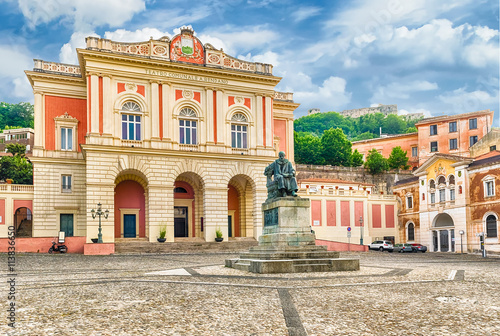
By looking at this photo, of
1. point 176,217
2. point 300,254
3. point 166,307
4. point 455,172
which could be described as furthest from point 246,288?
point 455,172

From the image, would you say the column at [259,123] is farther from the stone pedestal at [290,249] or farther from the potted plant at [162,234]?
the stone pedestal at [290,249]

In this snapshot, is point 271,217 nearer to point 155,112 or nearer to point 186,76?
point 155,112

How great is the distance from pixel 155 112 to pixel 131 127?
211cm

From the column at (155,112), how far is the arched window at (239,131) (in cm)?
622

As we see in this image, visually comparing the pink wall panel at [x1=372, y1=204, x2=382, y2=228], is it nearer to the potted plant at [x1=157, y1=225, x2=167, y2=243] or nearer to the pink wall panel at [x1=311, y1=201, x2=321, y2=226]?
the pink wall panel at [x1=311, y1=201, x2=321, y2=226]

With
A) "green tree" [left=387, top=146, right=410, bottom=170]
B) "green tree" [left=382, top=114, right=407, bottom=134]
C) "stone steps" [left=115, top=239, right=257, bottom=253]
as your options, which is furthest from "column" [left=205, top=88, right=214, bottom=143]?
"green tree" [left=382, top=114, right=407, bottom=134]

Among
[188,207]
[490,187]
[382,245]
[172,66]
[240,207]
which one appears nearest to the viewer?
[490,187]

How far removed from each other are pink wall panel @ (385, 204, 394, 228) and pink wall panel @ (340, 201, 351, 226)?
4.91 meters

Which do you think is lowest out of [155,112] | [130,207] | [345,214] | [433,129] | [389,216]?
[389,216]

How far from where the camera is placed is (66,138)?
40438 mm

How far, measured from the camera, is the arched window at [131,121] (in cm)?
3794

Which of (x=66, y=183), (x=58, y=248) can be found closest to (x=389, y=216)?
(x=66, y=183)

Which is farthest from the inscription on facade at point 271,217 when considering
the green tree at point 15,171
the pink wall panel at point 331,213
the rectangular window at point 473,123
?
the rectangular window at point 473,123

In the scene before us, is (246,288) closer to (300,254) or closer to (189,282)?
(189,282)
